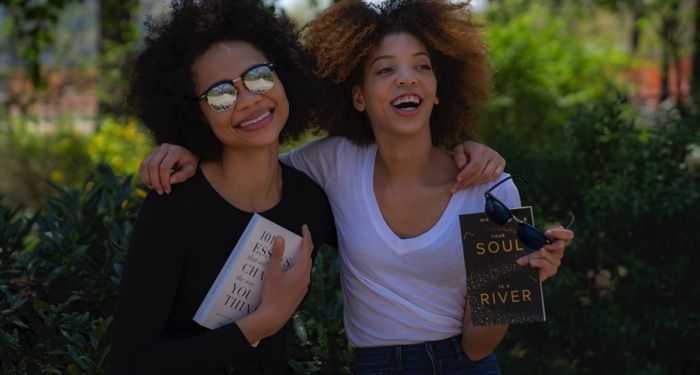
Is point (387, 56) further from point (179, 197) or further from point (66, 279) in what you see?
point (66, 279)

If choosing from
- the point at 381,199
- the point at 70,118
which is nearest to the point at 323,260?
the point at 381,199

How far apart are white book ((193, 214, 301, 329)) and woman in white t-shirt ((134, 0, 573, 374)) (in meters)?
0.25

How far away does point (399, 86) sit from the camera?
8.74 ft

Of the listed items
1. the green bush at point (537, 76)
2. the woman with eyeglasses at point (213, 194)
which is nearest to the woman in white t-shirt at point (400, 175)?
the woman with eyeglasses at point (213, 194)

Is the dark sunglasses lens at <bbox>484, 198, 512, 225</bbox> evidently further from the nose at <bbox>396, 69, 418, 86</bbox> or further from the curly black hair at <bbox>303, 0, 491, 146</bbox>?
the curly black hair at <bbox>303, 0, 491, 146</bbox>

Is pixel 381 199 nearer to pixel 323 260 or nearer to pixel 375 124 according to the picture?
pixel 375 124

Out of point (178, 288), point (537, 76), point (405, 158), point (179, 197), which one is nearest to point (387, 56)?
point (405, 158)

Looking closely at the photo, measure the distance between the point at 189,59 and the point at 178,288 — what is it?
22.2 inches

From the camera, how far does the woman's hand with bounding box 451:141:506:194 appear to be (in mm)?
2633

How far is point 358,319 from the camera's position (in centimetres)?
264

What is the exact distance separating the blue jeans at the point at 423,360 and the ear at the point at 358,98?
27.9 inches

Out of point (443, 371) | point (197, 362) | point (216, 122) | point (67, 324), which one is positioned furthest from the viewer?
point (67, 324)

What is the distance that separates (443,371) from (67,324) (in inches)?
41.8

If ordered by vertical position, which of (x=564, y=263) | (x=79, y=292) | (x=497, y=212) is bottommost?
(x=564, y=263)
